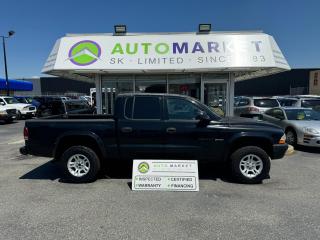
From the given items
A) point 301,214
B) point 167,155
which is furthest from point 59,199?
point 301,214

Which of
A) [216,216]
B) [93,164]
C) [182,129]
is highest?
[182,129]

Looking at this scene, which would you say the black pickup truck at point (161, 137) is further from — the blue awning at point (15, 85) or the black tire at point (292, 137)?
the blue awning at point (15, 85)

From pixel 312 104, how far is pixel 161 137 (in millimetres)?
12524

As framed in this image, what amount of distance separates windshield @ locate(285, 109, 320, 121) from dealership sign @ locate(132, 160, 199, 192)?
19.8ft

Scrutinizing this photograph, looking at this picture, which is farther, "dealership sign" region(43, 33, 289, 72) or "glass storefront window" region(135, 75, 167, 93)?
"glass storefront window" region(135, 75, 167, 93)

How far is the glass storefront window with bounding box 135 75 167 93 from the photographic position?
10.4m

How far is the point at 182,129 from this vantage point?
5.06m

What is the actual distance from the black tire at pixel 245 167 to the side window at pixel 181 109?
1.23 meters

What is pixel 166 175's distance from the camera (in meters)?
4.88

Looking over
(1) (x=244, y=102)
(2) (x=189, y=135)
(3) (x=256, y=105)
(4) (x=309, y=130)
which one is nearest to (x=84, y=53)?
(2) (x=189, y=135)

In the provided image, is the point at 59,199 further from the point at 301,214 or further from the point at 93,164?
the point at 301,214

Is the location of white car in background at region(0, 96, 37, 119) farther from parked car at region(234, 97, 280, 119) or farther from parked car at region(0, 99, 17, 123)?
parked car at region(234, 97, 280, 119)

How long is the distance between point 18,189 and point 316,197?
5783 mm

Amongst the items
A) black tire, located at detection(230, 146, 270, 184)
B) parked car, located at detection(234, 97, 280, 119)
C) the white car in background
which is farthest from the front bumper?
the white car in background
